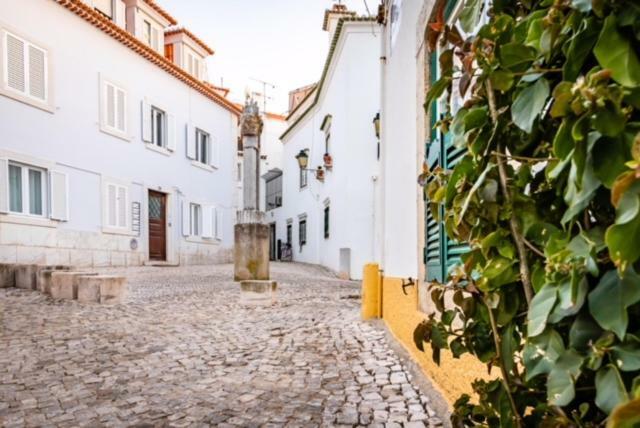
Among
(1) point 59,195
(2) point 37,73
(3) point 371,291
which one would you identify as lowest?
(3) point 371,291

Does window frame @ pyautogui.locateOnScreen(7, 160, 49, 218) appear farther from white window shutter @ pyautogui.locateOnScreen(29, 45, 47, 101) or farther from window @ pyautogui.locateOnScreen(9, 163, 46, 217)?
white window shutter @ pyautogui.locateOnScreen(29, 45, 47, 101)

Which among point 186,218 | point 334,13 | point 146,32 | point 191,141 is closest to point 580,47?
Result: point 186,218

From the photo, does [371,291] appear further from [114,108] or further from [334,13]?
[334,13]

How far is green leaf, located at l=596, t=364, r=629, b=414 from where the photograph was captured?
1.66ft

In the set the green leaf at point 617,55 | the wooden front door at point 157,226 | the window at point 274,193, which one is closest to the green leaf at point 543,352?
the green leaf at point 617,55

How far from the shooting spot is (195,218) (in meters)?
14.1

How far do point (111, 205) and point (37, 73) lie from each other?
3369 millimetres

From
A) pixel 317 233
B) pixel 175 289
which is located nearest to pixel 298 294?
pixel 175 289

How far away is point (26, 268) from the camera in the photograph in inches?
263

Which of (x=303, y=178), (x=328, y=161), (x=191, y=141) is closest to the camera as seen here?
(x=328, y=161)

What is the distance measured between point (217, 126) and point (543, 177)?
1532 cm

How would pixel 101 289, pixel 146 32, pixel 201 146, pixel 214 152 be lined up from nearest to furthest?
1. pixel 101 289
2. pixel 146 32
3. pixel 201 146
4. pixel 214 152

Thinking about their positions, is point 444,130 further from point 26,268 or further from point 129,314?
point 26,268

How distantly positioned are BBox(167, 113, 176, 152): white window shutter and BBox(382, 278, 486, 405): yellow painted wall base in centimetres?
1035
